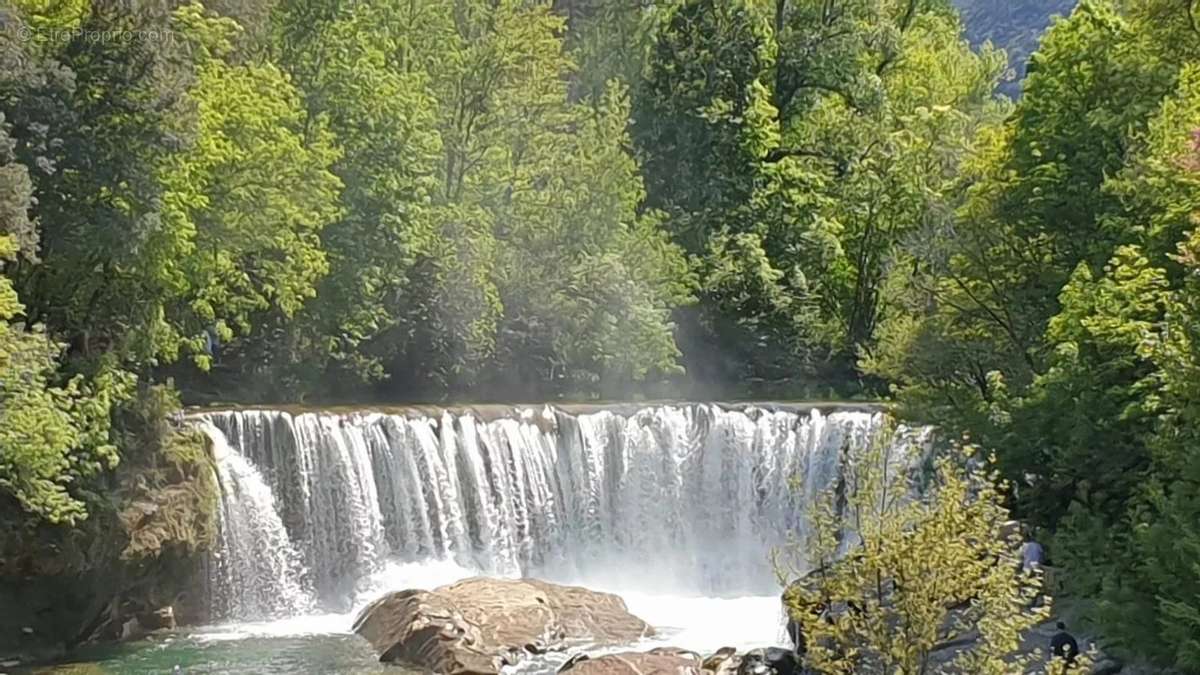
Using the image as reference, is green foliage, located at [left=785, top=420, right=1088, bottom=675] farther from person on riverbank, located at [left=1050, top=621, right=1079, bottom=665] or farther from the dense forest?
the dense forest

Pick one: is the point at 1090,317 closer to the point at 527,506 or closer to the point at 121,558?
the point at 527,506

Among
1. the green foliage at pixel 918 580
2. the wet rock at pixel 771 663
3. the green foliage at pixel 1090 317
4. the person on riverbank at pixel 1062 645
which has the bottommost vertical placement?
the wet rock at pixel 771 663

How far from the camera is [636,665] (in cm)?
1609

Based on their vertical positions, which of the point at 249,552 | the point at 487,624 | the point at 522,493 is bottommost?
the point at 487,624

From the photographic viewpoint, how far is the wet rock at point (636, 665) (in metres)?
15.9

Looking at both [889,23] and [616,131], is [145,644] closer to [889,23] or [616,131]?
[616,131]

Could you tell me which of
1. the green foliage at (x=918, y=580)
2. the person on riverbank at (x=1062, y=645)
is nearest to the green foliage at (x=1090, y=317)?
the person on riverbank at (x=1062, y=645)

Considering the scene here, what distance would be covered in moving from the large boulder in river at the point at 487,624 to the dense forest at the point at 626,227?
438 cm

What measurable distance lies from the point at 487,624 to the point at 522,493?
6.10 meters

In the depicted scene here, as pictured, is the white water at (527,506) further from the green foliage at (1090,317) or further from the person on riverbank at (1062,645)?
the person on riverbank at (1062,645)

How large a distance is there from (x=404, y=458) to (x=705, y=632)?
6195 mm

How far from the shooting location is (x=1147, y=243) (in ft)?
53.1

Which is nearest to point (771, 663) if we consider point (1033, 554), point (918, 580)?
point (1033, 554)

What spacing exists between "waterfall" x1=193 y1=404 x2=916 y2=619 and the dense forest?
8.18 feet
